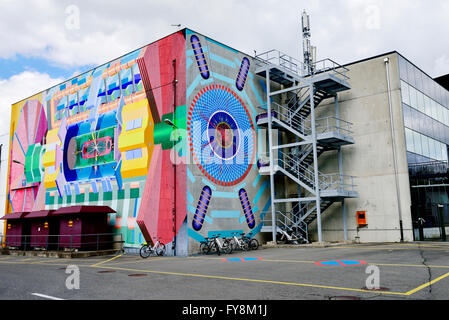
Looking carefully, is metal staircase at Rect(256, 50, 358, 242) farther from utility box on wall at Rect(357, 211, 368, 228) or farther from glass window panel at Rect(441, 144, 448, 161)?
glass window panel at Rect(441, 144, 448, 161)

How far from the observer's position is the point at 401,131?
22.9m

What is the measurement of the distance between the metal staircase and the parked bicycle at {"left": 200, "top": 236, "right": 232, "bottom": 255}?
4.26m

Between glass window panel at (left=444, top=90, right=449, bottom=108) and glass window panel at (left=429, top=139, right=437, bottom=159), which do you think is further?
glass window panel at (left=444, top=90, right=449, bottom=108)

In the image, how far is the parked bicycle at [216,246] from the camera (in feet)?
63.8

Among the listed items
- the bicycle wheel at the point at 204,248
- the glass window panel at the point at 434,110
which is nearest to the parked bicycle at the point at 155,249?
the bicycle wheel at the point at 204,248

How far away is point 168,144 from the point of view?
68.9ft

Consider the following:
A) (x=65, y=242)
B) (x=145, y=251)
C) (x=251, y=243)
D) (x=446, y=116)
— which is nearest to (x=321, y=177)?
(x=251, y=243)

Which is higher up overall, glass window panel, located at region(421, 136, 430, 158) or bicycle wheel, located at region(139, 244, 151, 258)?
glass window panel, located at region(421, 136, 430, 158)

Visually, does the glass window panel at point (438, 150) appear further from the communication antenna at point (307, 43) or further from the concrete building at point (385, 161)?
the communication antenna at point (307, 43)

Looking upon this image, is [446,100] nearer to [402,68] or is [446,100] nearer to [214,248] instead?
[402,68]

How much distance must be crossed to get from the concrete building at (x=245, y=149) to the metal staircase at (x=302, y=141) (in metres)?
0.10

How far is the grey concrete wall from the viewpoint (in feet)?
73.9

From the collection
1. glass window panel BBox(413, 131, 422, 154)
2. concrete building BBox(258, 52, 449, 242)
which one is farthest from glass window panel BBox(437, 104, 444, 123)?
glass window panel BBox(413, 131, 422, 154)

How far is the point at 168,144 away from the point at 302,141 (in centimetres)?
880
